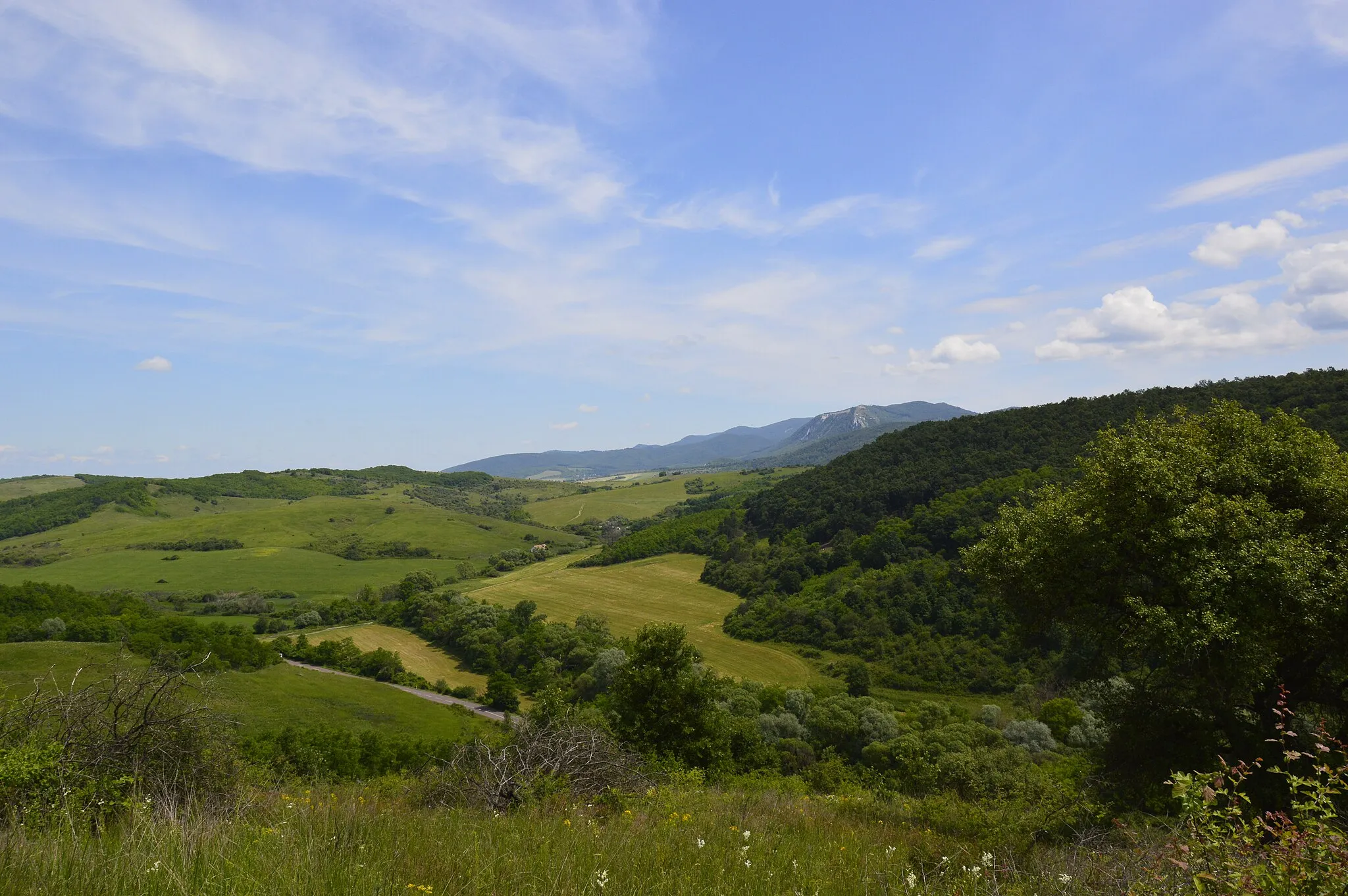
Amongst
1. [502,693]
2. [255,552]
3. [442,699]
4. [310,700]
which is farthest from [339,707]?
[255,552]

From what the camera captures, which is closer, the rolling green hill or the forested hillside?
the forested hillside

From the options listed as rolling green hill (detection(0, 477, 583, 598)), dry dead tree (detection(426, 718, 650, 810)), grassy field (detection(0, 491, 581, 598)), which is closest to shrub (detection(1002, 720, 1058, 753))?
dry dead tree (detection(426, 718, 650, 810))

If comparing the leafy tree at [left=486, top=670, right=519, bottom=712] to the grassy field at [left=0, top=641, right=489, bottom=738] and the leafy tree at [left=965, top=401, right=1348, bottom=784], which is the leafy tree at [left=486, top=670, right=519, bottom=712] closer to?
the grassy field at [left=0, top=641, right=489, bottom=738]

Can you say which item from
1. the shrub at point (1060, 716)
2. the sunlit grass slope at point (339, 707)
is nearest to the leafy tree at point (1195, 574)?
the shrub at point (1060, 716)

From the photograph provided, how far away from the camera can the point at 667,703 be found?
28734mm

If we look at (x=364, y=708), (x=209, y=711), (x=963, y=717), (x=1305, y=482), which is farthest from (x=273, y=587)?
(x=1305, y=482)

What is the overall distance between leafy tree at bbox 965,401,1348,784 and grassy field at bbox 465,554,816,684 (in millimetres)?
60205

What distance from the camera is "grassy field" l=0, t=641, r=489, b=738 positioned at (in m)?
57.4

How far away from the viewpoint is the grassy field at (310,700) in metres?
57.4

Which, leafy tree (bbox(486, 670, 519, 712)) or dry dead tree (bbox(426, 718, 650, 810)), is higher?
dry dead tree (bbox(426, 718, 650, 810))

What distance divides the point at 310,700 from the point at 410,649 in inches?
1074

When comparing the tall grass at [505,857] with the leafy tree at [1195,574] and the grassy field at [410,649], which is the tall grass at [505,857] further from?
the grassy field at [410,649]

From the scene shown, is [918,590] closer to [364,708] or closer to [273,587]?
[364,708]

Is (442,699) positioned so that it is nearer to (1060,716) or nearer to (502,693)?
(502,693)
